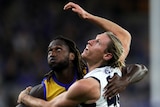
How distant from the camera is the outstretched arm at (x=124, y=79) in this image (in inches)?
260

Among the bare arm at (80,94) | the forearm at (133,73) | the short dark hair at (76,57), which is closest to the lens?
the bare arm at (80,94)

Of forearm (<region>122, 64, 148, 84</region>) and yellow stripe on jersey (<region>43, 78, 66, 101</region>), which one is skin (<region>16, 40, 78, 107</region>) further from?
forearm (<region>122, 64, 148, 84</region>)

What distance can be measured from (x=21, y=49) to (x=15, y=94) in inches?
54.7

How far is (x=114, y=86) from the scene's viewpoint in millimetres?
6645

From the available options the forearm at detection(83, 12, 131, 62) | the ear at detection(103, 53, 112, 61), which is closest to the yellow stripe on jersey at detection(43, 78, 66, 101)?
the ear at detection(103, 53, 112, 61)

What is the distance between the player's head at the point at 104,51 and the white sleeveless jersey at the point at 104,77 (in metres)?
0.08

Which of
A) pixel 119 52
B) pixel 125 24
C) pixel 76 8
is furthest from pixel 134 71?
pixel 125 24

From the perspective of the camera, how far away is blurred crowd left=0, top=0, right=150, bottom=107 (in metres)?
14.3

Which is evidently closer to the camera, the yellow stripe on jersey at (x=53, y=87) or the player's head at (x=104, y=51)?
the player's head at (x=104, y=51)

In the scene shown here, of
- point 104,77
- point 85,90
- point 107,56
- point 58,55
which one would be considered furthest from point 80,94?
point 58,55

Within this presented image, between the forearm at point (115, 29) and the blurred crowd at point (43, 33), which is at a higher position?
the blurred crowd at point (43, 33)

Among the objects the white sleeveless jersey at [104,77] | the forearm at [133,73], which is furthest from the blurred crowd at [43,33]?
the white sleeveless jersey at [104,77]

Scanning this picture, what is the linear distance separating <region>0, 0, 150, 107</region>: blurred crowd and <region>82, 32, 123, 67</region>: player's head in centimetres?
664

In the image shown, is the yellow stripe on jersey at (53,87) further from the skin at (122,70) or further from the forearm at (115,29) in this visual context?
the forearm at (115,29)
